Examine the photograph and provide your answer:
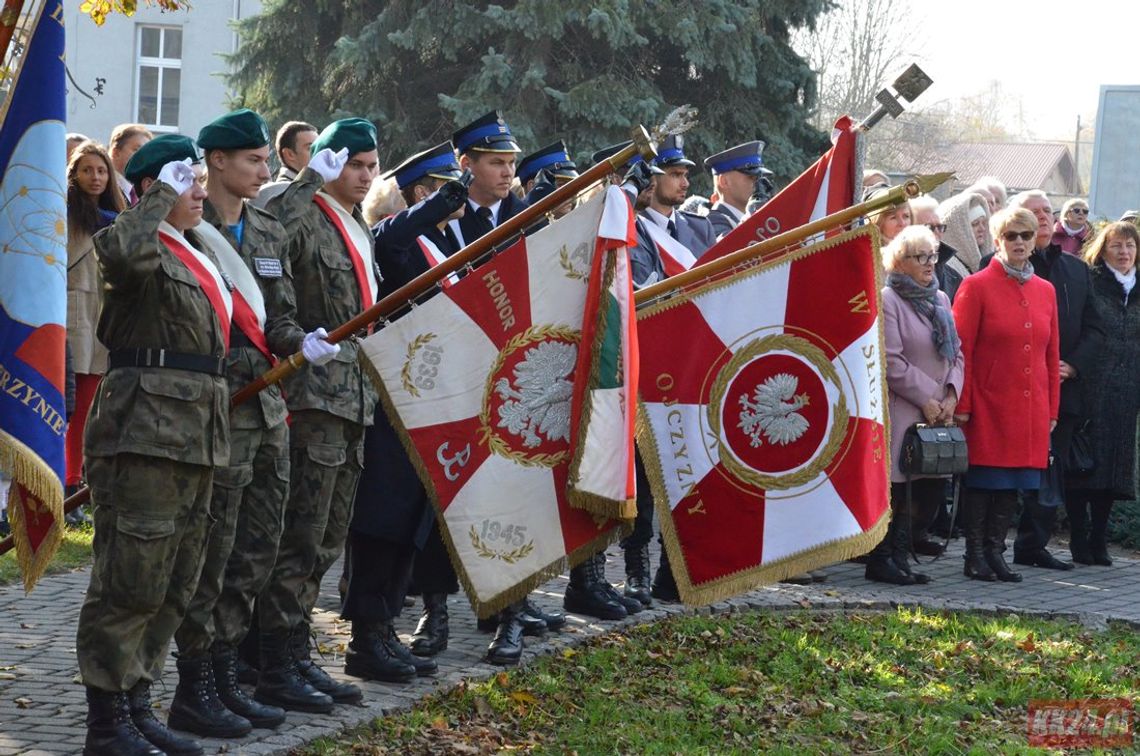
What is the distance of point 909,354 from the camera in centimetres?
978

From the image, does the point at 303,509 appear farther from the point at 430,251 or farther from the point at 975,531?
the point at 975,531

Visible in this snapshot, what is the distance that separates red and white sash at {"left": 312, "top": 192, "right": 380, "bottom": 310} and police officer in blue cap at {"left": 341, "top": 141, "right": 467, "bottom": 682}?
24 centimetres

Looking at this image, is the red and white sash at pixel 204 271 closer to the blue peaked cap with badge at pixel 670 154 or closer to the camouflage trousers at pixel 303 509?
the camouflage trousers at pixel 303 509

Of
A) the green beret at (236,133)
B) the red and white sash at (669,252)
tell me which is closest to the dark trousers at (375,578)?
the green beret at (236,133)

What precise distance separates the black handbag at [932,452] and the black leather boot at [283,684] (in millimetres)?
4513

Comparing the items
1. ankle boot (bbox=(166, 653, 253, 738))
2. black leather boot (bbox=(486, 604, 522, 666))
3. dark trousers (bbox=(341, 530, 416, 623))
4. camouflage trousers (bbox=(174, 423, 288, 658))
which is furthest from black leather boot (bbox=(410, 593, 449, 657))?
ankle boot (bbox=(166, 653, 253, 738))

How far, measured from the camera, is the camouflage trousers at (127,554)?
5.20 m

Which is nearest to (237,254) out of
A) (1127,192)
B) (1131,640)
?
(1131,640)

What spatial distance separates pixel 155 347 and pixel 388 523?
1.73 metres

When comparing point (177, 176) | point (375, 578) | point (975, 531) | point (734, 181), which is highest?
point (734, 181)

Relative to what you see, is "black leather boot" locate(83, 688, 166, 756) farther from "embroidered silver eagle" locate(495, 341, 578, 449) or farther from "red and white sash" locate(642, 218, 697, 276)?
"red and white sash" locate(642, 218, 697, 276)

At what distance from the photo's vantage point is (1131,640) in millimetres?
8344

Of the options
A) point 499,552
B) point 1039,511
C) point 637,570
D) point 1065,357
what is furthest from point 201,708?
point 1065,357

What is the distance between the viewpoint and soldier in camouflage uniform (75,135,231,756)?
17.0ft
